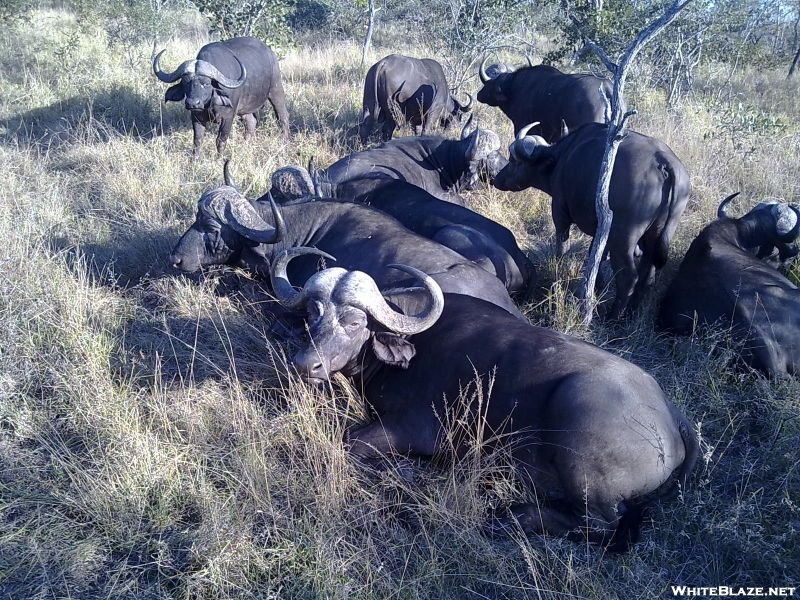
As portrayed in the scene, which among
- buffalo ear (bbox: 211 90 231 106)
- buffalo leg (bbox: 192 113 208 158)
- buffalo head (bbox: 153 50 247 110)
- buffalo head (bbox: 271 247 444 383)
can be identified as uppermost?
buffalo head (bbox: 271 247 444 383)

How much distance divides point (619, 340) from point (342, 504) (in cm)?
296

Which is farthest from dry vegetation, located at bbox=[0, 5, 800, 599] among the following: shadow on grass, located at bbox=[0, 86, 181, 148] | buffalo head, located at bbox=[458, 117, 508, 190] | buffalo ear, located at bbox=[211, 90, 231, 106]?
shadow on grass, located at bbox=[0, 86, 181, 148]

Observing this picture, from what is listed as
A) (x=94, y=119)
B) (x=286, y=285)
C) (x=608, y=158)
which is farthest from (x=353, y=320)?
(x=94, y=119)

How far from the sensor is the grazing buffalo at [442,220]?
564 centimetres

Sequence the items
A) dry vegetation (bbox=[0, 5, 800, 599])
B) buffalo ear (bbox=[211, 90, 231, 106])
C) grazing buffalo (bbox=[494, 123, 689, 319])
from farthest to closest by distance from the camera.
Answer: buffalo ear (bbox=[211, 90, 231, 106]) → grazing buffalo (bbox=[494, 123, 689, 319]) → dry vegetation (bbox=[0, 5, 800, 599])

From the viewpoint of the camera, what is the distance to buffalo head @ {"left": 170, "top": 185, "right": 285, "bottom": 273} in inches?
221

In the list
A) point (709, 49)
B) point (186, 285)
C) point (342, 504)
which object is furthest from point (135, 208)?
point (709, 49)

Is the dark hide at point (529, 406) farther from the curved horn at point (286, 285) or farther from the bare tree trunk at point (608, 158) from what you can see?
the bare tree trunk at point (608, 158)

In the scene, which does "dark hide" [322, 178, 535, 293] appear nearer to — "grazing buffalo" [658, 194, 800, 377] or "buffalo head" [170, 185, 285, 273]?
"grazing buffalo" [658, 194, 800, 377]

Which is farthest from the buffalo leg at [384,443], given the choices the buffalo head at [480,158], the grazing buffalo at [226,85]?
the grazing buffalo at [226,85]

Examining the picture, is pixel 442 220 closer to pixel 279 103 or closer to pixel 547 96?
pixel 547 96

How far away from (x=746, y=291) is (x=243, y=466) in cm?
391

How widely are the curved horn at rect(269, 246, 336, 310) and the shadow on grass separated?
6.46 m

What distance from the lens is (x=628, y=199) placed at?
5.32m
